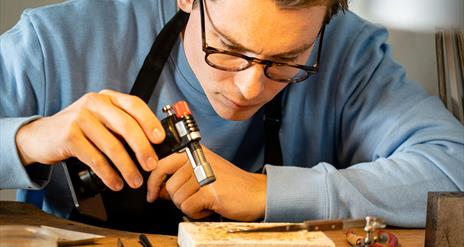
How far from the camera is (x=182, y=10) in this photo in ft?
5.12

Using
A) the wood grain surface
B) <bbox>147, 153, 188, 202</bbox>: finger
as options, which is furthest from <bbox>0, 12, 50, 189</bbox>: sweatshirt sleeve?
<bbox>147, 153, 188, 202</bbox>: finger

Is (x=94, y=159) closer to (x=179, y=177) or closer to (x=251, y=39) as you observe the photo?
(x=179, y=177)

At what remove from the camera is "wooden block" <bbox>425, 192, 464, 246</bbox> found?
3.75 ft

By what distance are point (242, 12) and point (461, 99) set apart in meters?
1.19

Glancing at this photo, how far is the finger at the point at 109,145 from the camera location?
1176mm

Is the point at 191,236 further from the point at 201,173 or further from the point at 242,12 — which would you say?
the point at 242,12

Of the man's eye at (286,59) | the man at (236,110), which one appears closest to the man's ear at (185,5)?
the man at (236,110)

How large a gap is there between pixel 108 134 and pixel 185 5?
16.2 inches

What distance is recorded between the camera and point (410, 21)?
2.24 metres

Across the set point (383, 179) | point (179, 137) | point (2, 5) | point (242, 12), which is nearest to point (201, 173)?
point (179, 137)

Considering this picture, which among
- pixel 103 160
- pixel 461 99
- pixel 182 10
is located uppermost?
pixel 182 10

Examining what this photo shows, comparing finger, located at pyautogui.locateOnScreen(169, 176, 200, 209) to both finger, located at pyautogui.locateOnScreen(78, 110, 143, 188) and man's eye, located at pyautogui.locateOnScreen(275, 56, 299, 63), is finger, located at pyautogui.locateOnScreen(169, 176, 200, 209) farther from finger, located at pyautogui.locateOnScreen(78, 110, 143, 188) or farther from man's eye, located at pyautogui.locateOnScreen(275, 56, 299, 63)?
man's eye, located at pyautogui.locateOnScreen(275, 56, 299, 63)

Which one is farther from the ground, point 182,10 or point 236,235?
point 182,10

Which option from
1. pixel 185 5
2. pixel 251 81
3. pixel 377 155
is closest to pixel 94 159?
pixel 251 81
